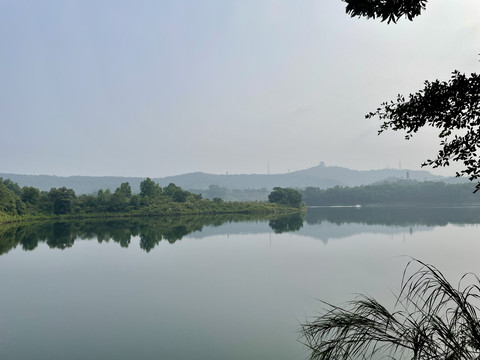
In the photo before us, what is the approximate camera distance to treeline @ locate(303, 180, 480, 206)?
284ft

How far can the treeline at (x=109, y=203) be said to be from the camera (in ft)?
151

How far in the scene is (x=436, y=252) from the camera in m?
18.3

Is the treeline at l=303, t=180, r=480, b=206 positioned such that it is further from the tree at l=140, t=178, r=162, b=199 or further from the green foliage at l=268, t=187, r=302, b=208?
the tree at l=140, t=178, r=162, b=199

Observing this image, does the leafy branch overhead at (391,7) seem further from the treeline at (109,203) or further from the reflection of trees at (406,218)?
the treeline at (109,203)

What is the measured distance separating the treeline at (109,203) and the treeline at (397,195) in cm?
3890

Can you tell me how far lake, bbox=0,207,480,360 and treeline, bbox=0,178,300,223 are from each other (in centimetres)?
2582

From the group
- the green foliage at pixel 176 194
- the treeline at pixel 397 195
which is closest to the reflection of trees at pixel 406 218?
the green foliage at pixel 176 194

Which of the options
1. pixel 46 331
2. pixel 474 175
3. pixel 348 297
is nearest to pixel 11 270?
pixel 46 331

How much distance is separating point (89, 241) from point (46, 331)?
1842cm

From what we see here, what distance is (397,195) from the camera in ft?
317

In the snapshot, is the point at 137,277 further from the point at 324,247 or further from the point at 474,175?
the point at 474,175

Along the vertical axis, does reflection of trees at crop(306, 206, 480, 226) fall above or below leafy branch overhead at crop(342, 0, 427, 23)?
below

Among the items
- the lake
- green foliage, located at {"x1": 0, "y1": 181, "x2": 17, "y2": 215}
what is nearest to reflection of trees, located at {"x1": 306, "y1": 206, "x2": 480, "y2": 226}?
the lake

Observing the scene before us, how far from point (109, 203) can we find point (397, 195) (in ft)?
254
